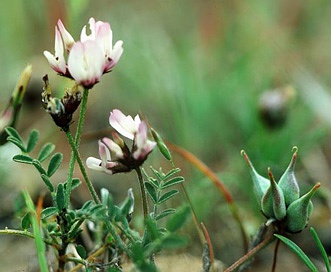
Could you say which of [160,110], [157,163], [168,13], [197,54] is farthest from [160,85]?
[168,13]

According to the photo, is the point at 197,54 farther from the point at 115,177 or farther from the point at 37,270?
the point at 37,270

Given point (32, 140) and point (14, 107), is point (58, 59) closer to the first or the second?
point (32, 140)

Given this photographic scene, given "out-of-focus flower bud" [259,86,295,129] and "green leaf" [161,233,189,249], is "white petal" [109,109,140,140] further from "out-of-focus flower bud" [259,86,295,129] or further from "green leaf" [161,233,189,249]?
"out-of-focus flower bud" [259,86,295,129]

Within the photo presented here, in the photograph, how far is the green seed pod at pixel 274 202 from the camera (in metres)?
1.15

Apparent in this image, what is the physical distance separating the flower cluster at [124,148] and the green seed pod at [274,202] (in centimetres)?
25

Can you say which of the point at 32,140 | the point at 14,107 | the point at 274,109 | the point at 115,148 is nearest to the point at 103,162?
the point at 115,148

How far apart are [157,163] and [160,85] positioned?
1.89 ft

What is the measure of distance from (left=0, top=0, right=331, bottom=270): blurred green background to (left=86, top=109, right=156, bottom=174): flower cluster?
2.26 feet

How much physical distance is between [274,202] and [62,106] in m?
0.41

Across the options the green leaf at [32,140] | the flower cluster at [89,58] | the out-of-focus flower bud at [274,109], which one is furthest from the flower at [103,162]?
the out-of-focus flower bud at [274,109]

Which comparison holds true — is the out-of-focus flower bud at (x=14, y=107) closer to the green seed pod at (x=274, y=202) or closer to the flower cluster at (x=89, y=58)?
the flower cluster at (x=89, y=58)

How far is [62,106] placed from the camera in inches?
42.9

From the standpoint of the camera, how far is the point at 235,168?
2066 mm

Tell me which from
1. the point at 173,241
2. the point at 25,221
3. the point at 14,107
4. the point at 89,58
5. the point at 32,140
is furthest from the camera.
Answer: the point at 14,107
